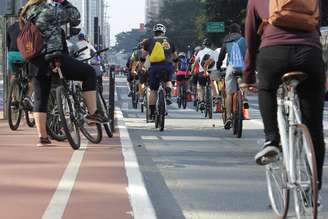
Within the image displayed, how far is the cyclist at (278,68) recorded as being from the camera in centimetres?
470

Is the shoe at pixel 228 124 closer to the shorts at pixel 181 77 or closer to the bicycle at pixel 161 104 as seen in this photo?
the bicycle at pixel 161 104

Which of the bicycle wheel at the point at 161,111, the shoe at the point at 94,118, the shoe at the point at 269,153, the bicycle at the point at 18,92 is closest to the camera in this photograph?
the shoe at the point at 269,153

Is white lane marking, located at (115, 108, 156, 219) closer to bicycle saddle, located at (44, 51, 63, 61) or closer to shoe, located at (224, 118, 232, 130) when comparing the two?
bicycle saddle, located at (44, 51, 63, 61)

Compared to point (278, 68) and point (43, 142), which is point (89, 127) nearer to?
point (43, 142)

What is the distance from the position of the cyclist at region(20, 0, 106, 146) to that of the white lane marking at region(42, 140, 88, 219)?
0.82m

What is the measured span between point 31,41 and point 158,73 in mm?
4449

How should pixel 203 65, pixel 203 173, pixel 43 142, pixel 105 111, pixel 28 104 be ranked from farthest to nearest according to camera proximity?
pixel 203 65, pixel 28 104, pixel 105 111, pixel 43 142, pixel 203 173

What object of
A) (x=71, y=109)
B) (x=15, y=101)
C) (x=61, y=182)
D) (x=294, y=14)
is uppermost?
(x=294, y=14)

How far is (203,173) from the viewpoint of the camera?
7809 mm

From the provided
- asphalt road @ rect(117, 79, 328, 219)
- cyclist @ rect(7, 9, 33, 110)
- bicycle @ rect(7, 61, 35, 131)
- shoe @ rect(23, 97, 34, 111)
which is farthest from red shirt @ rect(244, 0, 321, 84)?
bicycle @ rect(7, 61, 35, 131)

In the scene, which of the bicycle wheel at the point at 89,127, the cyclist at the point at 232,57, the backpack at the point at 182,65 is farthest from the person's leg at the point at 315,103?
the backpack at the point at 182,65

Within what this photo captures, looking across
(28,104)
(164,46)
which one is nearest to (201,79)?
(164,46)

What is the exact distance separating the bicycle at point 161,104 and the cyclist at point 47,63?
10.6 ft

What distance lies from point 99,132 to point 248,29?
5.04 m
